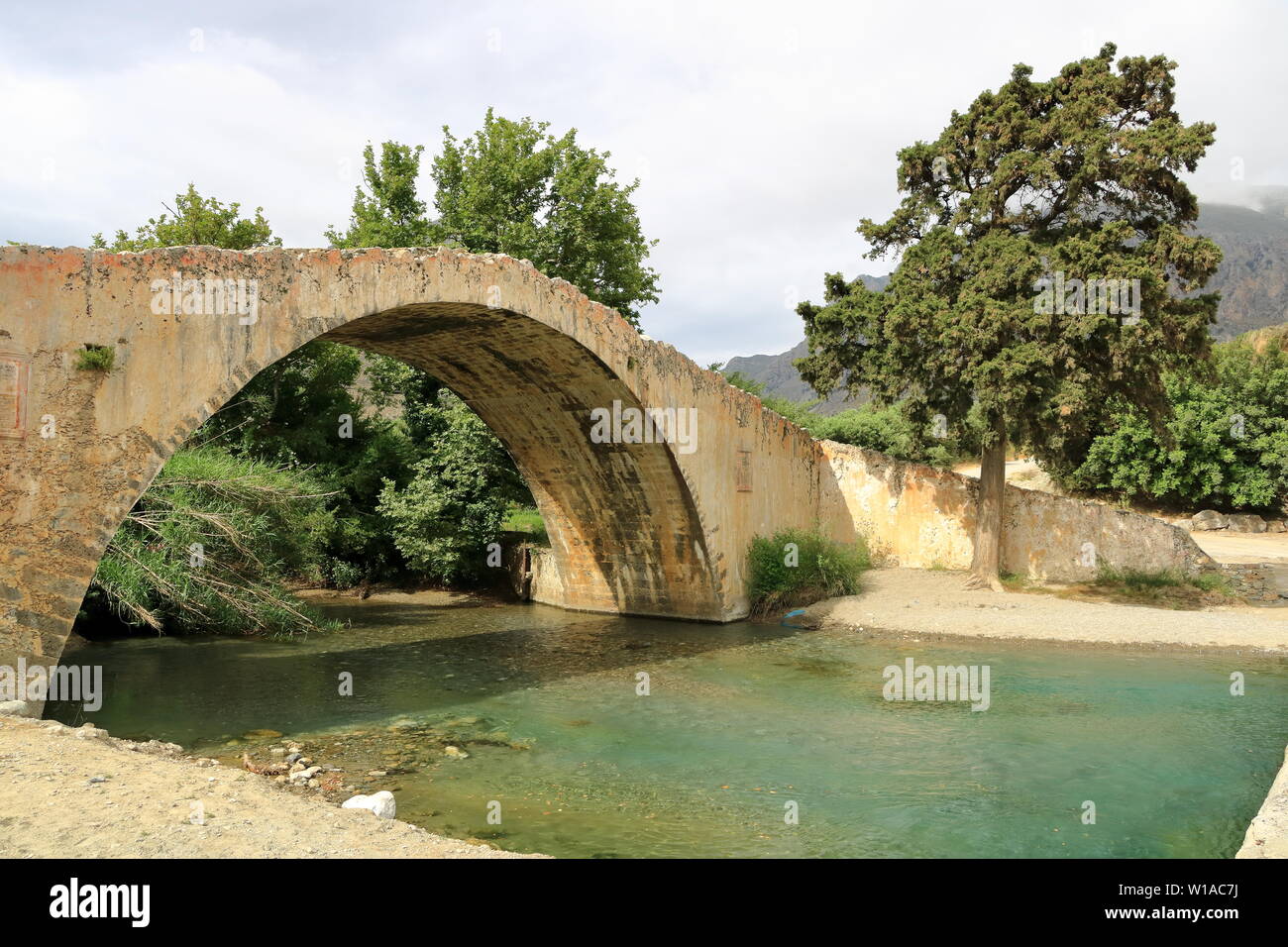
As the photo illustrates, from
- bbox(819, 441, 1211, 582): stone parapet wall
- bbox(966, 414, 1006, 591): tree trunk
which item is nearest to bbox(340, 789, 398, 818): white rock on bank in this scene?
bbox(966, 414, 1006, 591): tree trunk

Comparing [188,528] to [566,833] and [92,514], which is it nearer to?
[92,514]

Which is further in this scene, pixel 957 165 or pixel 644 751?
pixel 957 165

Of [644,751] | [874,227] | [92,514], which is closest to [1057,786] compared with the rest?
[644,751]

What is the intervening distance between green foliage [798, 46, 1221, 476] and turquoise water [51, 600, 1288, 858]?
3965mm

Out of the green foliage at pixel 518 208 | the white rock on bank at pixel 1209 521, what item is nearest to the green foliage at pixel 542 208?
the green foliage at pixel 518 208

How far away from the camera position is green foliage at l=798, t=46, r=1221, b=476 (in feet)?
42.6

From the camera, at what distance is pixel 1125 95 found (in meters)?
13.7

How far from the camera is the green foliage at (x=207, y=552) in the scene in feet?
36.2

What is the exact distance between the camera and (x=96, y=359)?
6.98 m

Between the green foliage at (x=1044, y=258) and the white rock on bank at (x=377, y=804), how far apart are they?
33.9 feet

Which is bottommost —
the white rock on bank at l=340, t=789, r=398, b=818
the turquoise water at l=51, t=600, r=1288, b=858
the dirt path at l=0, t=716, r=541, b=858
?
the turquoise water at l=51, t=600, r=1288, b=858

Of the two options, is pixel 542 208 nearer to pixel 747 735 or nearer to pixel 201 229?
pixel 201 229

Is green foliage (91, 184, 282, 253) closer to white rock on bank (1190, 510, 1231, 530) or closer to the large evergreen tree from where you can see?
the large evergreen tree

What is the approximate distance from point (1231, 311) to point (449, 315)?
93.3 m
